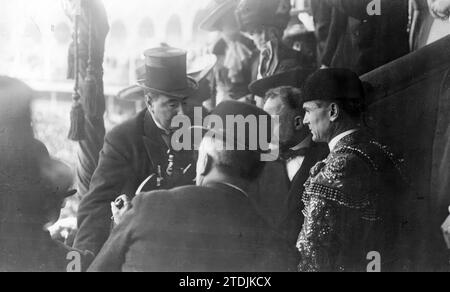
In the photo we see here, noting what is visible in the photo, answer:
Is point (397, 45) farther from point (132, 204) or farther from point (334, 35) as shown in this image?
point (132, 204)

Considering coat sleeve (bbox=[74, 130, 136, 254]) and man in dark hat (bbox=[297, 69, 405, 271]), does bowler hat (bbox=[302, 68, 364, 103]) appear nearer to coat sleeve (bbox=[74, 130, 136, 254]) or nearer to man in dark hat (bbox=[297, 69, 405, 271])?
man in dark hat (bbox=[297, 69, 405, 271])

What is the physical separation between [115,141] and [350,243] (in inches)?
72.0

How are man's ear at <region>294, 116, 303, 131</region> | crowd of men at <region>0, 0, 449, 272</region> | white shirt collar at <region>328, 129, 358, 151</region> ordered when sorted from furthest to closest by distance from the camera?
1. man's ear at <region>294, 116, 303, 131</region>
2. white shirt collar at <region>328, 129, 358, 151</region>
3. crowd of men at <region>0, 0, 449, 272</region>

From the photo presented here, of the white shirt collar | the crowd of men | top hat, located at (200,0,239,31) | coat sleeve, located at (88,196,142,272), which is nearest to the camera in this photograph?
coat sleeve, located at (88,196,142,272)

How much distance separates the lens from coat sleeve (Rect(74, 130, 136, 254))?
577 centimetres

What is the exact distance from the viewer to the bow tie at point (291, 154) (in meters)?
→ 5.74

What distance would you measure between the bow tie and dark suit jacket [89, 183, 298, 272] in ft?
1.66

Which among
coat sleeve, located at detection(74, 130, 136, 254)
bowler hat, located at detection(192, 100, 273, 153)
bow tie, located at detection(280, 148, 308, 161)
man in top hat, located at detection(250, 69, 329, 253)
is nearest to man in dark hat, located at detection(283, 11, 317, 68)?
man in top hat, located at detection(250, 69, 329, 253)

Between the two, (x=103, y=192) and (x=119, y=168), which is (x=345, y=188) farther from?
(x=103, y=192)

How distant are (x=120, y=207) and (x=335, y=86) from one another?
1743mm

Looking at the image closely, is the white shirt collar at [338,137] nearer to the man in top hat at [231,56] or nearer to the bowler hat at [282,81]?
the bowler hat at [282,81]

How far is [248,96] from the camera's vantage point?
19.3 ft

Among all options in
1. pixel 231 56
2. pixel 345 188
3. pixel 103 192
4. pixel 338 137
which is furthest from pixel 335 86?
pixel 103 192
